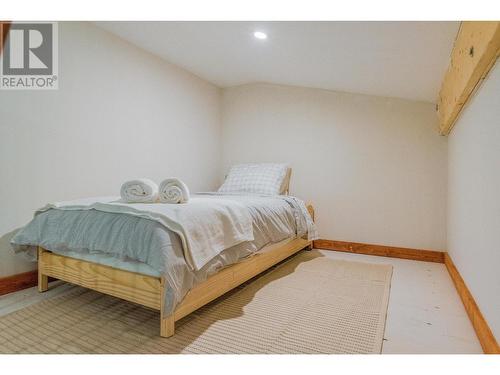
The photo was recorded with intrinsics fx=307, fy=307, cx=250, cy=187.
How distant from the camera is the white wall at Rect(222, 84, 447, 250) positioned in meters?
3.03

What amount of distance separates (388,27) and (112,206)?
1848 mm

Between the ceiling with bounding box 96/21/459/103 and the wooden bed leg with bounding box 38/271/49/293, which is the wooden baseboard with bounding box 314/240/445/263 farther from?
the wooden bed leg with bounding box 38/271/49/293

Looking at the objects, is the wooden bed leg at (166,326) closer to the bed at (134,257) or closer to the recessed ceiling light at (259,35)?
the bed at (134,257)

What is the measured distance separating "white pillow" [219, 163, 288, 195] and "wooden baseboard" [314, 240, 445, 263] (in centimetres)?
89

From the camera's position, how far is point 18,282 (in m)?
2.02

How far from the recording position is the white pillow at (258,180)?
314 centimetres

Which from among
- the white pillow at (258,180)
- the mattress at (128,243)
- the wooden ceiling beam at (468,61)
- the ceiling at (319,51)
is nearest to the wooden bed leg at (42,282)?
the mattress at (128,243)

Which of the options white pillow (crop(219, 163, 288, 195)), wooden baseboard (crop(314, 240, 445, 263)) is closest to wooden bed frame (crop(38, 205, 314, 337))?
white pillow (crop(219, 163, 288, 195))

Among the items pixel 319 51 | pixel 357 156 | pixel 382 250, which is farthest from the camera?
pixel 357 156

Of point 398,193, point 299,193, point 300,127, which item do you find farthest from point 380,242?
point 300,127

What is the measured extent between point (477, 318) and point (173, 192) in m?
1.73

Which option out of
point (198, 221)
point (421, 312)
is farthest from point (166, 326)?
point (421, 312)

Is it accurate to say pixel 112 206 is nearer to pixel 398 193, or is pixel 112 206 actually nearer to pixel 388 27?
pixel 388 27

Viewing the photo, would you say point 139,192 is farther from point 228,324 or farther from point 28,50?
point 28,50
